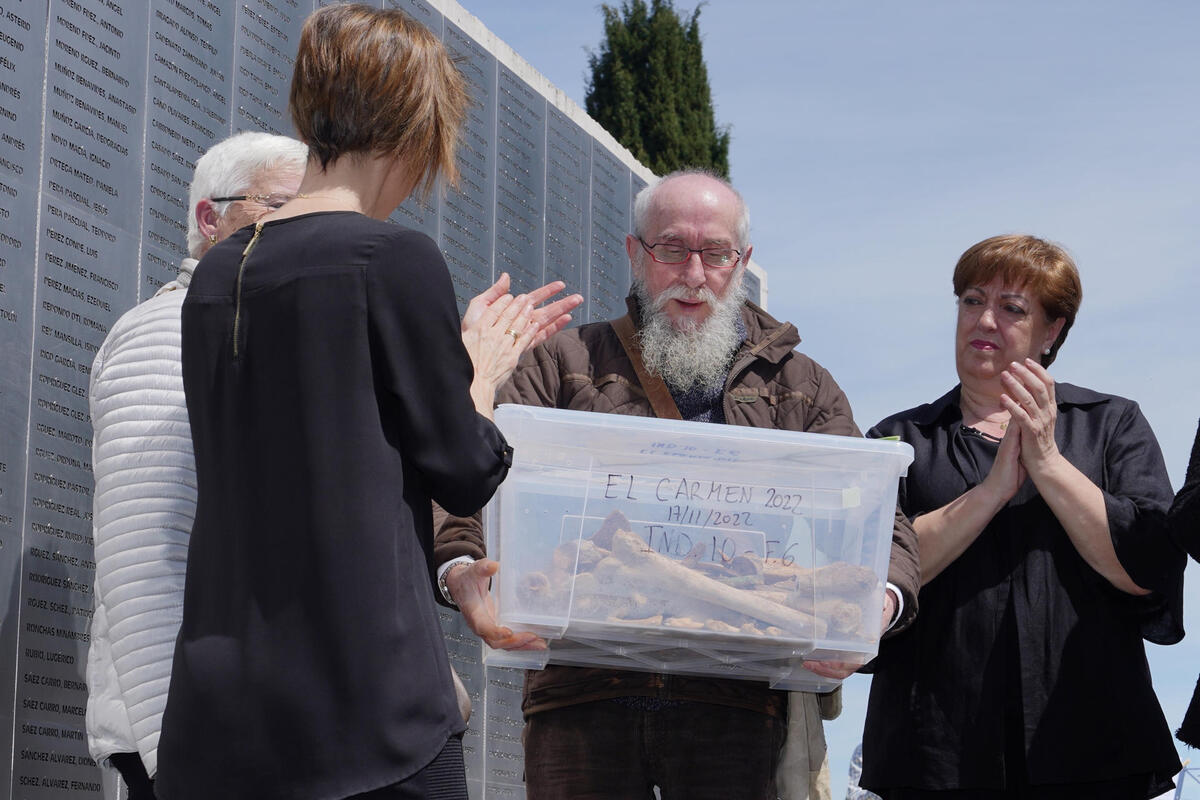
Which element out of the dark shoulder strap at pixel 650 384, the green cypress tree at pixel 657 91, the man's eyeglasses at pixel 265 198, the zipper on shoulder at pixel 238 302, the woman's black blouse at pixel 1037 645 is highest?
the green cypress tree at pixel 657 91

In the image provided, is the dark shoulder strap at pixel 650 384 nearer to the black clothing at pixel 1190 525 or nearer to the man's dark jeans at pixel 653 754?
the man's dark jeans at pixel 653 754

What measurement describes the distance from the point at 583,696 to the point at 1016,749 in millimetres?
1078

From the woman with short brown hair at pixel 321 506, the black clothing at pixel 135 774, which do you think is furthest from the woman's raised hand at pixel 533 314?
the black clothing at pixel 135 774

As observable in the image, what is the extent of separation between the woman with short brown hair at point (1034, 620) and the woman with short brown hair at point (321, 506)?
5.63ft

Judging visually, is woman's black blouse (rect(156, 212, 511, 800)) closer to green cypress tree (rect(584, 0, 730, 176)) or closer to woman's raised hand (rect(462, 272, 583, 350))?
woman's raised hand (rect(462, 272, 583, 350))

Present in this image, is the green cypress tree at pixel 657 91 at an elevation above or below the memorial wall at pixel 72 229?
above

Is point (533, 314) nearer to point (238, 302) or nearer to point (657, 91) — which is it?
point (238, 302)

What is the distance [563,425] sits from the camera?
2.78 metres

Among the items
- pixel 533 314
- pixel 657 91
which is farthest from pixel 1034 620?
pixel 657 91

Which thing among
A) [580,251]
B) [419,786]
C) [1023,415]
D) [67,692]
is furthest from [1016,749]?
[580,251]

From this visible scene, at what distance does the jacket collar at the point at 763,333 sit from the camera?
140 inches

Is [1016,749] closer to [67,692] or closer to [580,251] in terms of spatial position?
[67,692]

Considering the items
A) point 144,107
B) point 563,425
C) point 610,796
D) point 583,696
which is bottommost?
point 610,796

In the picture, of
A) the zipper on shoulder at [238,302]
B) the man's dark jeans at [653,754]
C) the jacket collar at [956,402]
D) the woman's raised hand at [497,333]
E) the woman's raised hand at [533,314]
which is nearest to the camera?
the zipper on shoulder at [238,302]
